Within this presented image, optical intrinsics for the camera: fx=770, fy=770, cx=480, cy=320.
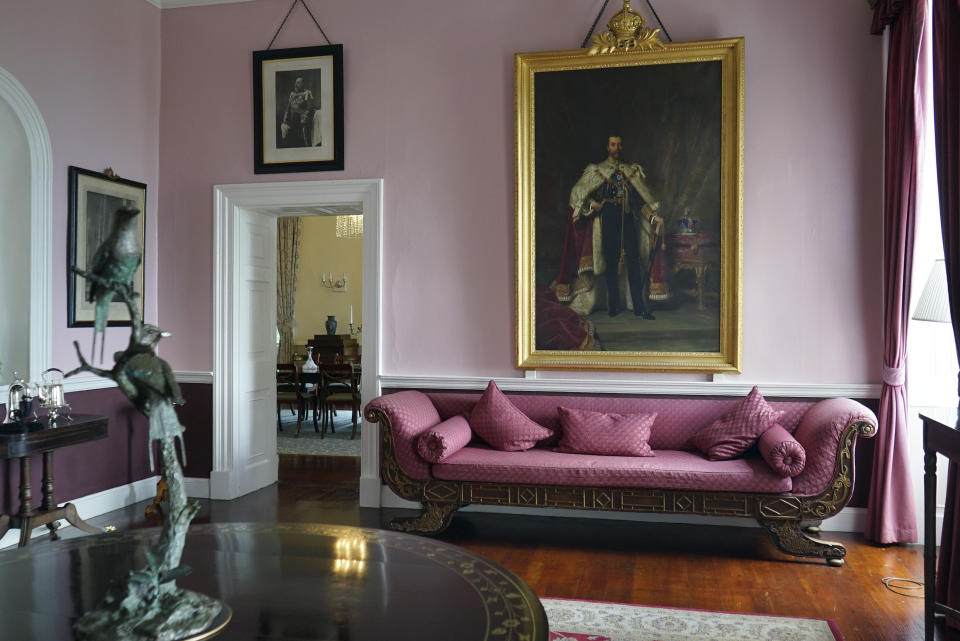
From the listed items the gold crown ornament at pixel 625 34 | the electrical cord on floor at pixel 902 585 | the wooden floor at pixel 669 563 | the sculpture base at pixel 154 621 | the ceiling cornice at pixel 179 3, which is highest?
the ceiling cornice at pixel 179 3

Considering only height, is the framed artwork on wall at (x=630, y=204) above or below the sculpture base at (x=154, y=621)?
above

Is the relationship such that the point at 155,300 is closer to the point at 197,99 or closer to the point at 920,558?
the point at 197,99

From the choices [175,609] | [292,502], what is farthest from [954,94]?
[292,502]

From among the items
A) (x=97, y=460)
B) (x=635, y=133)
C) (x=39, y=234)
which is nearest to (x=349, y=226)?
(x=97, y=460)

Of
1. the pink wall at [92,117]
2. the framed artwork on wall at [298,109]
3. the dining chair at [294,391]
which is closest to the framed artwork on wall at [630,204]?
the framed artwork on wall at [298,109]

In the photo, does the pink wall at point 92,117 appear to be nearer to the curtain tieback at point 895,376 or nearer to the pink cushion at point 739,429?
the pink cushion at point 739,429

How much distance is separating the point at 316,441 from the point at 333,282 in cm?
460

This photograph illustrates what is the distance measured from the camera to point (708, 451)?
459cm

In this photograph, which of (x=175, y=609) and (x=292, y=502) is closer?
(x=175, y=609)

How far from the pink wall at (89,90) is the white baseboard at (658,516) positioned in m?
2.36

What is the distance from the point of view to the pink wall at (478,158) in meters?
4.87

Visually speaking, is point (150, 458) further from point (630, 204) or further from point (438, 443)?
point (630, 204)

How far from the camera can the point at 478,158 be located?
5.37 meters

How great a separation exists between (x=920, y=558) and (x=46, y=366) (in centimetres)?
529
